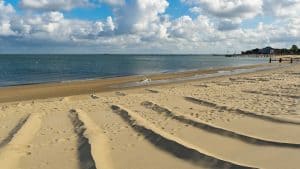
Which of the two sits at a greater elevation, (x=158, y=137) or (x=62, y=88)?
(x=158, y=137)

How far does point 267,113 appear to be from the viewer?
10.7 m

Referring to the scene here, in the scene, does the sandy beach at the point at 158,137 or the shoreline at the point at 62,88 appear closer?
the sandy beach at the point at 158,137

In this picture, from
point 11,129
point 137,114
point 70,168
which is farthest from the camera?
point 137,114

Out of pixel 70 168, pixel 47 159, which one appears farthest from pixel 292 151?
pixel 47 159

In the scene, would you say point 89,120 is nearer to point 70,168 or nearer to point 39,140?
point 39,140

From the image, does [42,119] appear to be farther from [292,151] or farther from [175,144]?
[292,151]

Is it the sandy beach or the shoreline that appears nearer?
the sandy beach

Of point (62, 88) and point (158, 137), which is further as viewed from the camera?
point (62, 88)

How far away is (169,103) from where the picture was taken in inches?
555

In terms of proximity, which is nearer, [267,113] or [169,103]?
[267,113]

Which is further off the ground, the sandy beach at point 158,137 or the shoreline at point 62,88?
the sandy beach at point 158,137

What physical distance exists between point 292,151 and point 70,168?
4138 millimetres

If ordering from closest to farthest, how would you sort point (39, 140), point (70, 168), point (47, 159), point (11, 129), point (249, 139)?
point (70, 168), point (47, 159), point (249, 139), point (39, 140), point (11, 129)

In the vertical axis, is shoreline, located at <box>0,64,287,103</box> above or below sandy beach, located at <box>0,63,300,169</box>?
below
